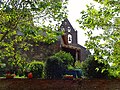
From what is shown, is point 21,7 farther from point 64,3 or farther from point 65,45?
point 65,45

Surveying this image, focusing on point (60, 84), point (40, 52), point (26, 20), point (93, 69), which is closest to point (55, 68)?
point (93, 69)

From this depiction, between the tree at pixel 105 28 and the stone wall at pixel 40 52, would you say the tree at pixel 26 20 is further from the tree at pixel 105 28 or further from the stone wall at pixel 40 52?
the stone wall at pixel 40 52

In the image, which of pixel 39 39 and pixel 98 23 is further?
pixel 39 39

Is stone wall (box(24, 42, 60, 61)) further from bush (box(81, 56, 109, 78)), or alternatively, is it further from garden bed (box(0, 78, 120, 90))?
garden bed (box(0, 78, 120, 90))

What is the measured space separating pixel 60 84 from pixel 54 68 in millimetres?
2802

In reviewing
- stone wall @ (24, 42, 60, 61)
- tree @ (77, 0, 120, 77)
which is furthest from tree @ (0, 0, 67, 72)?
stone wall @ (24, 42, 60, 61)

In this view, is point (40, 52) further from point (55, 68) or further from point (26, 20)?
point (26, 20)

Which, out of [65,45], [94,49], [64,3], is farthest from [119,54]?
[65,45]

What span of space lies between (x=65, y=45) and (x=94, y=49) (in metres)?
21.2

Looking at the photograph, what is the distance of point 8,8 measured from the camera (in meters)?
10.7

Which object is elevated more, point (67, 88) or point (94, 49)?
point (94, 49)

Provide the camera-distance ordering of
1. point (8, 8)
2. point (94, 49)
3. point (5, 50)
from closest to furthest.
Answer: point (8, 8), point (94, 49), point (5, 50)

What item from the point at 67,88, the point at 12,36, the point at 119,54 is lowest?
the point at 67,88

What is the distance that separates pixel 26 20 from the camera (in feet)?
37.2
